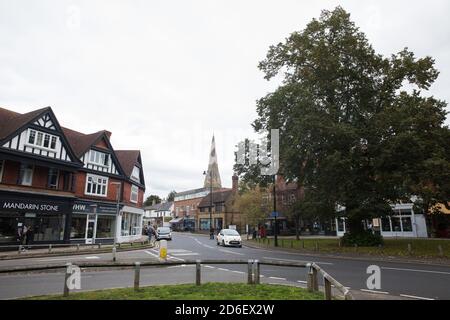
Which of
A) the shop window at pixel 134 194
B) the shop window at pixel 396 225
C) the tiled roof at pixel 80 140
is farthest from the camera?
the shop window at pixel 396 225

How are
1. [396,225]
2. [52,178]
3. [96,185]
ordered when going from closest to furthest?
[52,178], [96,185], [396,225]

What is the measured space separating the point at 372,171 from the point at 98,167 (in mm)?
26530

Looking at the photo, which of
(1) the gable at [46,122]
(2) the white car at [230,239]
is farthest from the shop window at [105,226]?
(2) the white car at [230,239]

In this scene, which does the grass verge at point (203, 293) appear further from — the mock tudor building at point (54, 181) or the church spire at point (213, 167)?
the church spire at point (213, 167)

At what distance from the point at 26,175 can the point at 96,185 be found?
824 centimetres

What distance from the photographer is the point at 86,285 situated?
10.9m

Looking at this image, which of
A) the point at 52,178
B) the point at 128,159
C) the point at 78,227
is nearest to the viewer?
the point at 52,178

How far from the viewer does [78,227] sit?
32.5 meters

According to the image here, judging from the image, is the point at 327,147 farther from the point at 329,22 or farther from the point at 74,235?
the point at 74,235

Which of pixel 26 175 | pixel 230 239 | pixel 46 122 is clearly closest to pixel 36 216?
pixel 26 175

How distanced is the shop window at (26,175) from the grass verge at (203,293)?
22.1 m

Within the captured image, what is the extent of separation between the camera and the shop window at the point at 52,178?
29516mm

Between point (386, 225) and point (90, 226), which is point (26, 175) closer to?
point (90, 226)

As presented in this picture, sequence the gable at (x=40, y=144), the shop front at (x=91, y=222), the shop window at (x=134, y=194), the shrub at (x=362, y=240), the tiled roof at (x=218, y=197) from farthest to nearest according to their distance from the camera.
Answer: the tiled roof at (x=218, y=197) < the shop window at (x=134, y=194) < the shop front at (x=91, y=222) < the shrub at (x=362, y=240) < the gable at (x=40, y=144)
